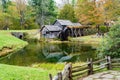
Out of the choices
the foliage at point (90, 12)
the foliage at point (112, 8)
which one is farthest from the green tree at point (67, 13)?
the foliage at point (112, 8)

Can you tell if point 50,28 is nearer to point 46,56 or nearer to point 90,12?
point 90,12

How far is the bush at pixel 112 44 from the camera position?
15867 mm

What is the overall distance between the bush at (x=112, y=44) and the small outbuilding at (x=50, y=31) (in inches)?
1485

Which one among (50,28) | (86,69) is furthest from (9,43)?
(86,69)

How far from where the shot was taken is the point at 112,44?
16.0 m

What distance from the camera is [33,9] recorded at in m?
68.1

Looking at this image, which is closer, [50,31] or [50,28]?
[50,31]

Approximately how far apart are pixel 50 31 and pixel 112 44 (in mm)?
38937

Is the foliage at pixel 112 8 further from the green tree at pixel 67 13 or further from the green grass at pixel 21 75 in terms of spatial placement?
the green grass at pixel 21 75

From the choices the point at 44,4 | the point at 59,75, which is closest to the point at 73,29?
the point at 44,4

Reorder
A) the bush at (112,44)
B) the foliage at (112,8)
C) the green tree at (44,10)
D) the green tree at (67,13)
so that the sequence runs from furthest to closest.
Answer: the green tree at (44,10) → the green tree at (67,13) → the foliage at (112,8) → the bush at (112,44)

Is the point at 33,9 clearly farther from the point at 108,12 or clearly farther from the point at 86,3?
the point at 108,12

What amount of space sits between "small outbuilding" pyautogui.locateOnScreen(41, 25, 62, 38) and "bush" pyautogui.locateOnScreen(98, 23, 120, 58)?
124 ft

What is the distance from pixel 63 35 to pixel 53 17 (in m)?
16.6
